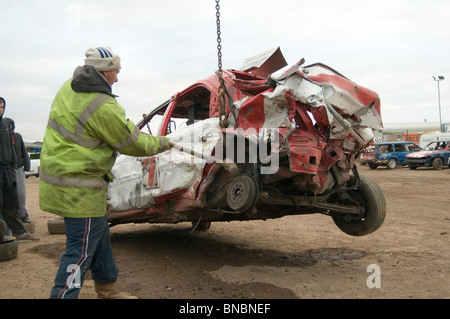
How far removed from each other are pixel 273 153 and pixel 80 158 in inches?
63.0

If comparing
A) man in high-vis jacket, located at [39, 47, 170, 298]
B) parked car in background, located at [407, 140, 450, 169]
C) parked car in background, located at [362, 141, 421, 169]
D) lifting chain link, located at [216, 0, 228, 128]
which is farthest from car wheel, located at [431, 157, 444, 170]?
man in high-vis jacket, located at [39, 47, 170, 298]

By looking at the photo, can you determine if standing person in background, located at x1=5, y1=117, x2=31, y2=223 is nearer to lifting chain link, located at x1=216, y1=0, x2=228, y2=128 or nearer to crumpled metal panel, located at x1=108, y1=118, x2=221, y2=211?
crumpled metal panel, located at x1=108, y1=118, x2=221, y2=211

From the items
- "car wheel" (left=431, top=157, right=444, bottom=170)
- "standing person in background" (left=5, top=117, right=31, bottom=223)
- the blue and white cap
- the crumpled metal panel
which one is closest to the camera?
the blue and white cap

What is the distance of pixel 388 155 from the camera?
22.8m

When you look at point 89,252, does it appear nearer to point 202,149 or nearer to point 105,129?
point 105,129

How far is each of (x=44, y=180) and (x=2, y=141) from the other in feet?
11.7

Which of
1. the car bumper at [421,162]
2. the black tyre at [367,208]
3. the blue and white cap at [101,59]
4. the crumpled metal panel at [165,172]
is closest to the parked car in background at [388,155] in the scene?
the car bumper at [421,162]

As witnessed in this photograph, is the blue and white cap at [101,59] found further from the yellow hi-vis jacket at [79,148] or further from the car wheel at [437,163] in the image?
the car wheel at [437,163]

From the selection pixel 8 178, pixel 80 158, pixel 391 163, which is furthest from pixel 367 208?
pixel 391 163

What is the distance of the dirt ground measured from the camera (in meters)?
3.51

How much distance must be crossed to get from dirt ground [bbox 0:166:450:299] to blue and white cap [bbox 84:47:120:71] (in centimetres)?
190

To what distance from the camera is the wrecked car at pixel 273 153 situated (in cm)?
349

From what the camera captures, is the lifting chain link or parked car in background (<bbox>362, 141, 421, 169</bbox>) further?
parked car in background (<bbox>362, 141, 421, 169</bbox>)

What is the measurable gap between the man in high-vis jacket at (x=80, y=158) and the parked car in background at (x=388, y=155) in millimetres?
21899
